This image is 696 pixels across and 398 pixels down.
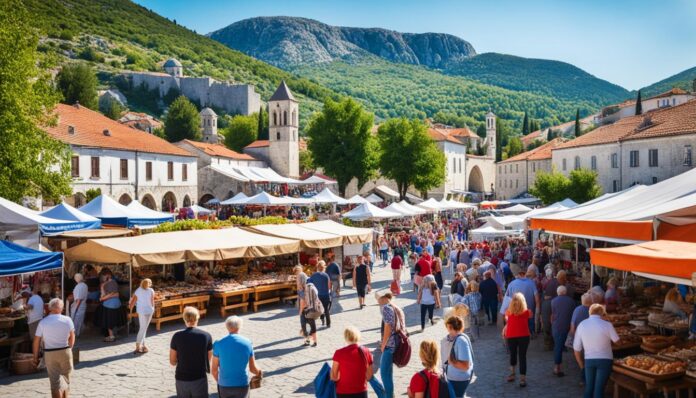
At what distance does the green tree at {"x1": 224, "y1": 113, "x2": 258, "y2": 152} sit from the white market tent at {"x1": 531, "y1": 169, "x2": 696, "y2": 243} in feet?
257

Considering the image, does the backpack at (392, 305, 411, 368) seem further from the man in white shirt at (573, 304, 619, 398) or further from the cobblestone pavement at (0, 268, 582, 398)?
the man in white shirt at (573, 304, 619, 398)

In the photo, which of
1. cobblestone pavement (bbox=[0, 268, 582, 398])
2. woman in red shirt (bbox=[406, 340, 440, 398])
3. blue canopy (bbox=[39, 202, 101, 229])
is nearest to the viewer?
woman in red shirt (bbox=[406, 340, 440, 398])

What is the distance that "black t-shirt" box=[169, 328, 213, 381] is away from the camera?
21.7 feet

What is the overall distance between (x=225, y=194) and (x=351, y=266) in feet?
118

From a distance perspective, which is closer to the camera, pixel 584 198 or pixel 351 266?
pixel 351 266

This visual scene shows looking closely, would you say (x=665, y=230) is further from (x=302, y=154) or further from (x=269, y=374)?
(x=302, y=154)

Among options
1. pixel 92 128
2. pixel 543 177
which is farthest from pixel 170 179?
pixel 543 177

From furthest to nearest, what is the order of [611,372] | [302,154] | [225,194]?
1. [302,154]
2. [225,194]
3. [611,372]

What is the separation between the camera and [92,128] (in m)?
39.5

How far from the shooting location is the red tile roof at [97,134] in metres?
36.2

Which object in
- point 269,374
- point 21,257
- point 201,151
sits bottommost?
point 269,374

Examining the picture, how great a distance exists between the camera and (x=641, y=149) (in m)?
42.0

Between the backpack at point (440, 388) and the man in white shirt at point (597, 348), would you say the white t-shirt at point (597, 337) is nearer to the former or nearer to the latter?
the man in white shirt at point (597, 348)

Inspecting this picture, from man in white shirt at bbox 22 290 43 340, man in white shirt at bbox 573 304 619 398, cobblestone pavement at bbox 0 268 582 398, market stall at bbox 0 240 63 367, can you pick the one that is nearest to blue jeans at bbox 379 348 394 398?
cobblestone pavement at bbox 0 268 582 398
